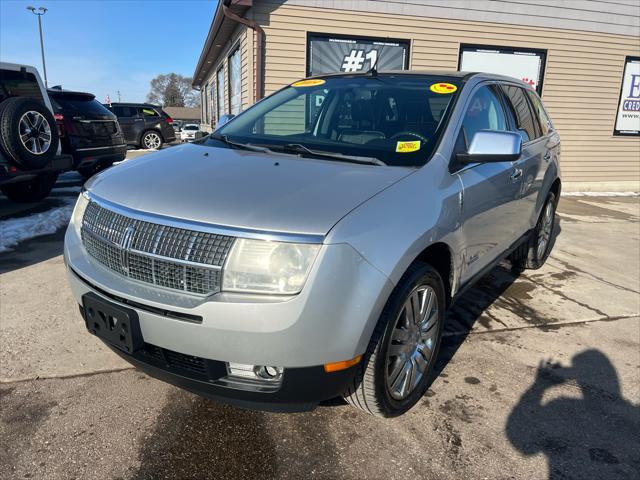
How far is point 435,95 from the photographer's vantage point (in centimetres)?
301

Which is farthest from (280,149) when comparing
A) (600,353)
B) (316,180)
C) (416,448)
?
(600,353)

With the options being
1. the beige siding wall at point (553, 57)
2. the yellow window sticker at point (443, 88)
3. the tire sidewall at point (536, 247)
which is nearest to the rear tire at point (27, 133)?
the beige siding wall at point (553, 57)

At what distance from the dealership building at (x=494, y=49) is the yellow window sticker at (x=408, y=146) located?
20.3 ft

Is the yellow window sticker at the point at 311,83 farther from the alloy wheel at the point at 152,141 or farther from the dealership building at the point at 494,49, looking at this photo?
the alloy wheel at the point at 152,141

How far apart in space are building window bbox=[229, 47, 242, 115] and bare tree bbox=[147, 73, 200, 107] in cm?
8329

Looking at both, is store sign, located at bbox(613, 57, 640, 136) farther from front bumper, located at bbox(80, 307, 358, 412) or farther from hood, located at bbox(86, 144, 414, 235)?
front bumper, located at bbox(80, 307, 358, 412)

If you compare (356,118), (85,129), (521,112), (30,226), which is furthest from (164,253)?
(85,129)

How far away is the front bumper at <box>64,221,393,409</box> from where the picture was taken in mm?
1779

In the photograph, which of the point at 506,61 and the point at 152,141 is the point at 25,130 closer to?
the point at 506,61

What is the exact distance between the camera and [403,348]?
7.66 feet

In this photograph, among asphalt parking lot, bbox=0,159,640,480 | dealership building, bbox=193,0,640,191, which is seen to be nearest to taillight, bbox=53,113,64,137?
dealership building, bbox=193,0,640,191

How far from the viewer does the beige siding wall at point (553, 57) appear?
830 cm

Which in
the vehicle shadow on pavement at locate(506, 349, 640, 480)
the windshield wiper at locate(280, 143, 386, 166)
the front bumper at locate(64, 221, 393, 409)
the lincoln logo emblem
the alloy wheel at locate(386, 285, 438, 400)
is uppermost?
the windshield wiper at locate(280, 143, 386, 166)

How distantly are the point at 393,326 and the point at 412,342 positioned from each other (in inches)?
14.8
